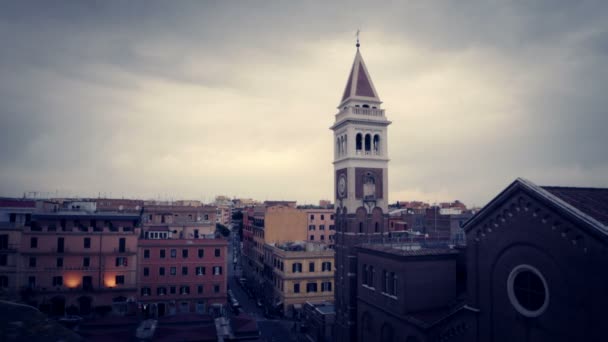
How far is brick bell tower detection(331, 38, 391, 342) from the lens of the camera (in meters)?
41.2

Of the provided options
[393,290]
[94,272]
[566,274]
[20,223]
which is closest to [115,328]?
[94,272]

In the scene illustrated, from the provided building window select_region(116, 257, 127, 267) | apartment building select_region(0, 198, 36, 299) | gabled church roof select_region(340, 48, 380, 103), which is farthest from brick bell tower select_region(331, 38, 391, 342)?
apartment building select_region(0, 198, 36, 299)

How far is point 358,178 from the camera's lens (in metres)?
41.8

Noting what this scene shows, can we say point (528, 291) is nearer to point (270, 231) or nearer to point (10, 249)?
point (270, 231)

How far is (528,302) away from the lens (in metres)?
22.6

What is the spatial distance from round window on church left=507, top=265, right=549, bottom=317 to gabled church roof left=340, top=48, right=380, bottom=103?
23.8 metres

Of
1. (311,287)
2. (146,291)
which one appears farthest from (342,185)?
(146,291)

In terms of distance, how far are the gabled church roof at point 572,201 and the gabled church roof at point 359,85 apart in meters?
19.5

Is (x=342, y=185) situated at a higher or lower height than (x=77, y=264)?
higher

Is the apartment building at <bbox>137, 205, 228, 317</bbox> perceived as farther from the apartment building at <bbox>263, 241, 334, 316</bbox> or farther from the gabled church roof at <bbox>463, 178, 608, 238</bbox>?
the gabled church roof at <bbox>463, 178, 608, 238</bbox>

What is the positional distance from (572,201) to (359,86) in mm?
24758

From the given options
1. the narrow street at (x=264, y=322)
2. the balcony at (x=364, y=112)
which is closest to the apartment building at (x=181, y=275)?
the narrow street at (x=264, y=322)

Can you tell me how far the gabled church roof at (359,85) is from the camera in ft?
140

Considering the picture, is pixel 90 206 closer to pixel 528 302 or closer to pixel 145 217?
pixel 145 217
